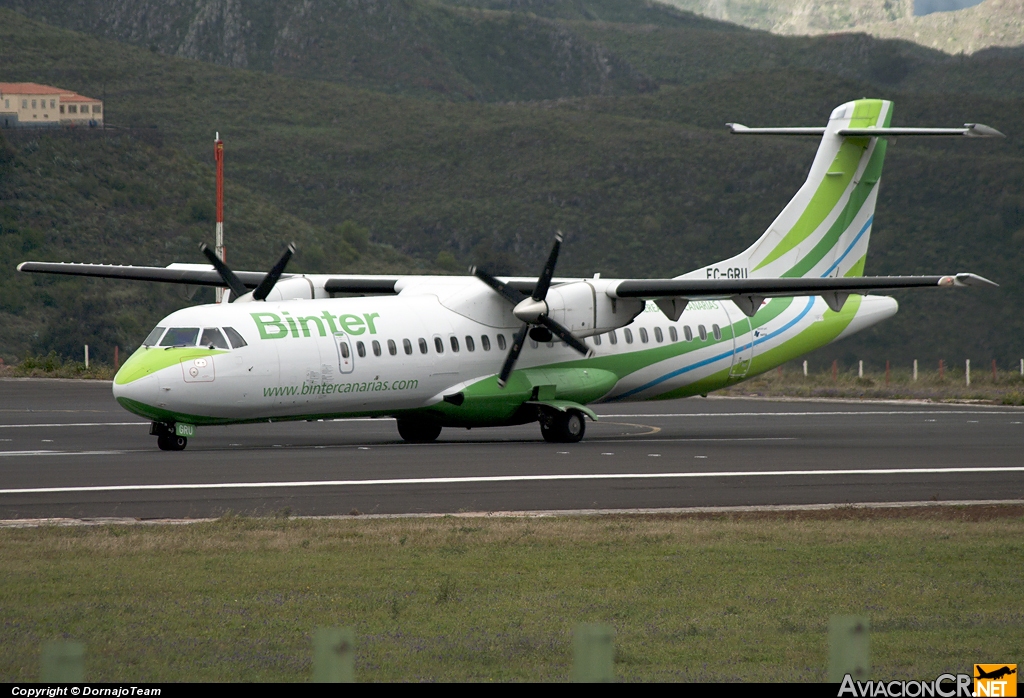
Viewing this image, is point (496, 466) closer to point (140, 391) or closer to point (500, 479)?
point (500, 479)

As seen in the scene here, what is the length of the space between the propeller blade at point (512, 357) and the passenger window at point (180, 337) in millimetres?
5930

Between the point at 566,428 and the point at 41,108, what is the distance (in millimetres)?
77408

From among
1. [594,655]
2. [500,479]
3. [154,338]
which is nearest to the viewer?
[594,655]

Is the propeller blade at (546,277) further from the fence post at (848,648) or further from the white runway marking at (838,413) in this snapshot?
the fence post at (848,648)

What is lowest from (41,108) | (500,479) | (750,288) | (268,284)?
(500,479)

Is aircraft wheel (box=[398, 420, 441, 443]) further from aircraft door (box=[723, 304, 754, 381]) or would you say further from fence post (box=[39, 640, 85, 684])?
fence post (box=[39, 640, 85, 684])

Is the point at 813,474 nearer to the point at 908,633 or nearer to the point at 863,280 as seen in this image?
the point at 863,280

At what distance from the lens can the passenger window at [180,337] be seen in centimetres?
2198

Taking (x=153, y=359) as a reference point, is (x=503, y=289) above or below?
above

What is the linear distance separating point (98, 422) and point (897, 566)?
21.8 metres

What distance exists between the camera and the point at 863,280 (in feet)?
78.3

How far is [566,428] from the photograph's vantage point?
→ 2550cm

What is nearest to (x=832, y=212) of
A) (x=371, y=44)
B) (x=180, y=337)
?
(x=180, y=337)

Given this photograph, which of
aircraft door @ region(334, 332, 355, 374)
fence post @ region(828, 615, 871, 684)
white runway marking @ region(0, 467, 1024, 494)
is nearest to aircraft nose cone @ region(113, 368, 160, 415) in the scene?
aircraft door @ region(334, 332, 355, 374)
